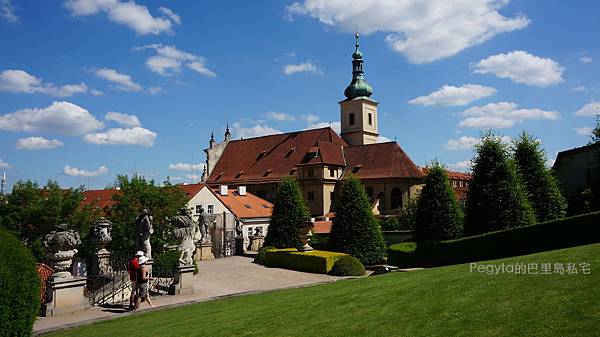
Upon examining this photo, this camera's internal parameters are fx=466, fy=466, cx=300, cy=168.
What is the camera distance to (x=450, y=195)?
29500 millimetres

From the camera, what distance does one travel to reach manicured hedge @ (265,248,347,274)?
26289 millimetres

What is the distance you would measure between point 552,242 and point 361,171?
1494 inches

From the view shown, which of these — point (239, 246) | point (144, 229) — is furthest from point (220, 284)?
point (239, 246)

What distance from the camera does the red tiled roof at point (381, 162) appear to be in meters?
54.4

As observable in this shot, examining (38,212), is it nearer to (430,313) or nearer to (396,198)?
A: (430,313)

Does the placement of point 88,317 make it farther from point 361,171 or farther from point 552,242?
point 361,171

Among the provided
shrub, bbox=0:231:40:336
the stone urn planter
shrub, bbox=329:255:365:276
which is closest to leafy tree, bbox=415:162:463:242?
shrub, bbox=329:255:365:276

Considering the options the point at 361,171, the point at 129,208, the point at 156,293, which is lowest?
the point at 156,293

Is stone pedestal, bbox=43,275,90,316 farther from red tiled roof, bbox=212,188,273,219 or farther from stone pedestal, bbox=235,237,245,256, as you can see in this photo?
red tiled roof, bbox=212,188,273,219

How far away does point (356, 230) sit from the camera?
101 ft

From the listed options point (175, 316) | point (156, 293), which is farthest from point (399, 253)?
point (175, 316)

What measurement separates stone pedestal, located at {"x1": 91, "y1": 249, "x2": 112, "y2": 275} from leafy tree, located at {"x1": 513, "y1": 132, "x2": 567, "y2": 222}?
908 inches

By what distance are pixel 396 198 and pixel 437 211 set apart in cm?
2534

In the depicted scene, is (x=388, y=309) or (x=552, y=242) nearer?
(x=388, y=309)
